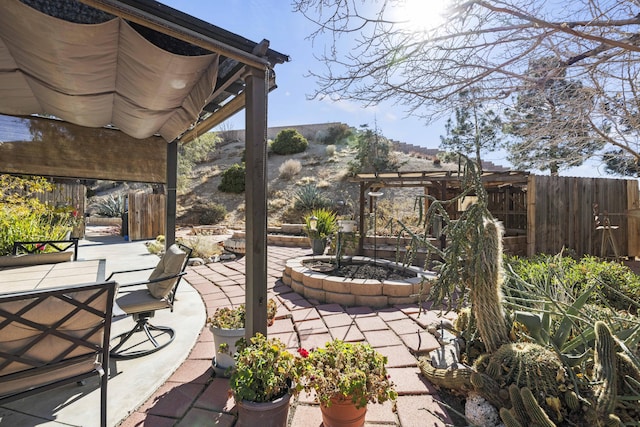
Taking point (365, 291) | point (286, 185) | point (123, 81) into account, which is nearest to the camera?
point (123, 81)

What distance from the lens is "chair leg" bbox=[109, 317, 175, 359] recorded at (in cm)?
222

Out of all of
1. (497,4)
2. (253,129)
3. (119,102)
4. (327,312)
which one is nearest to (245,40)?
(253,129)

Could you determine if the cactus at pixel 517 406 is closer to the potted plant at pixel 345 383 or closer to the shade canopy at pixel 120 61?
the potted plant at pixel 345 383

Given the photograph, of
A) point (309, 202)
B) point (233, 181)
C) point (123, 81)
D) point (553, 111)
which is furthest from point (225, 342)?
point (233, 181)

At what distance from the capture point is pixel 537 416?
119 centimetres

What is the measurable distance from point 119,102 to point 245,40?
71.8 inches

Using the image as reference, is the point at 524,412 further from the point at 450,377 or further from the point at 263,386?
the point at 263,386

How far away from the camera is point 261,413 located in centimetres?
135

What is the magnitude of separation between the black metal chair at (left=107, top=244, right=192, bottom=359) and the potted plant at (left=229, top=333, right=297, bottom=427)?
1.23 m

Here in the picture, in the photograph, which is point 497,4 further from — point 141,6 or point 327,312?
point 327,312

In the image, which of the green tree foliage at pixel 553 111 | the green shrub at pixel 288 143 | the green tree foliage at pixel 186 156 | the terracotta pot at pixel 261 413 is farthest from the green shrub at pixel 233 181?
the terracotta pot at pixel 261 413

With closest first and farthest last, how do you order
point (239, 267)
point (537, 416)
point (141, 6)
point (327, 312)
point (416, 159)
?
1. point (537, 416)
2. point (141, 6)
3. point (327, 312)
4. point (239, 267)
5. point (416, 159)

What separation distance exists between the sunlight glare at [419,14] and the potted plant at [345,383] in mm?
2623

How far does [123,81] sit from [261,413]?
8.48ft
